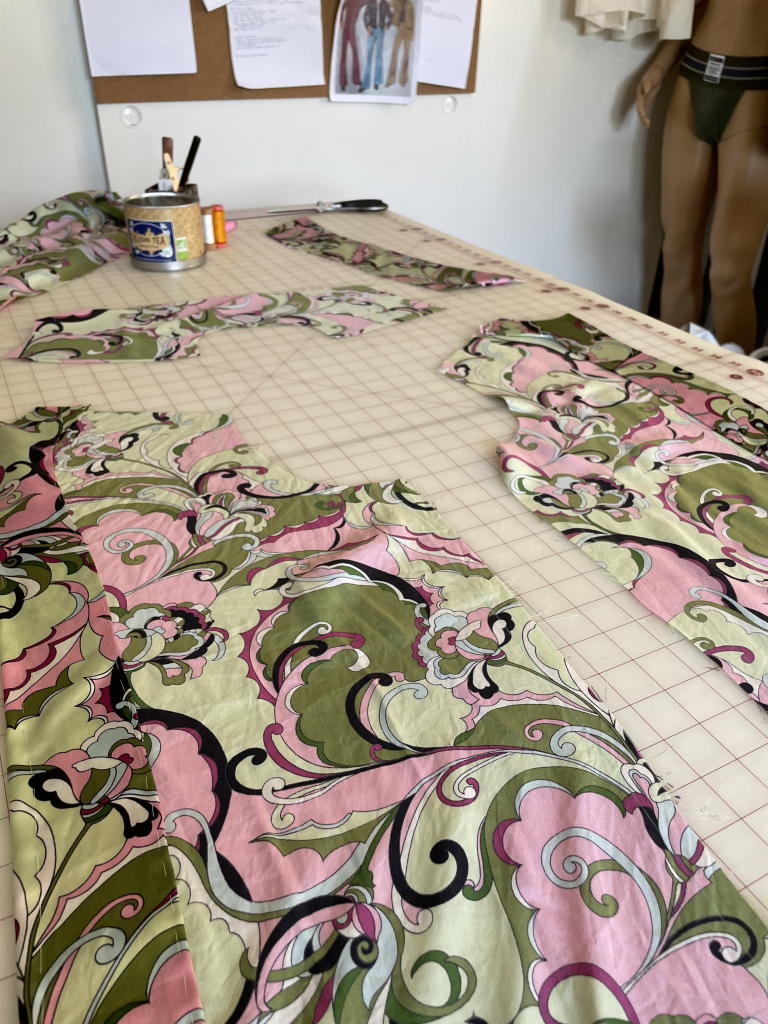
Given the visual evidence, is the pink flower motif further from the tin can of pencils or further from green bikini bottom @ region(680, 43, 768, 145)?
green bikini bottom @ region(680, 43, 768, 145)

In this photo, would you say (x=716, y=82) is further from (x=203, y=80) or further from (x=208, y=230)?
(x=208, y=230)

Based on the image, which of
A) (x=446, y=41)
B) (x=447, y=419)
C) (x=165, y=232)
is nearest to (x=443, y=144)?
(x=446, y=41)

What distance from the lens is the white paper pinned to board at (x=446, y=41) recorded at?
1.90 meters

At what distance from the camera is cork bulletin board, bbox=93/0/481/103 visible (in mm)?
1644

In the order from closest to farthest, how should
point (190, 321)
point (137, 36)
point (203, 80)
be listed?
point (190, 321) < point (137, 36) < point (203, 80)

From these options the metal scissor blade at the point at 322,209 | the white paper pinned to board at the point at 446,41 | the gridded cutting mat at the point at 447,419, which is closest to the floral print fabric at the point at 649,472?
the gridded cutting mat at the point at 447,419

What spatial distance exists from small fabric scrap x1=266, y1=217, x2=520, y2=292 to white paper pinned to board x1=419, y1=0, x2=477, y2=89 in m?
0.66

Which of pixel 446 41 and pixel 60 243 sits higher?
pixel 446 41

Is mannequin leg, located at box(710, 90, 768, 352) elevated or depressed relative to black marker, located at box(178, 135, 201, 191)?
depressed

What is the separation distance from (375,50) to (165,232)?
908 mm

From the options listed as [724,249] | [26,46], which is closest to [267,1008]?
[26,46]

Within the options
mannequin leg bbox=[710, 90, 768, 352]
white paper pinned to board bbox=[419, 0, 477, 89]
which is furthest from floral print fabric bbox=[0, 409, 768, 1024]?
mannequin leg bbox=[710, 90, 768, 352]

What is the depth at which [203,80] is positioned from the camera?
1.72 meters

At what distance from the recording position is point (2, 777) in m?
0.47
